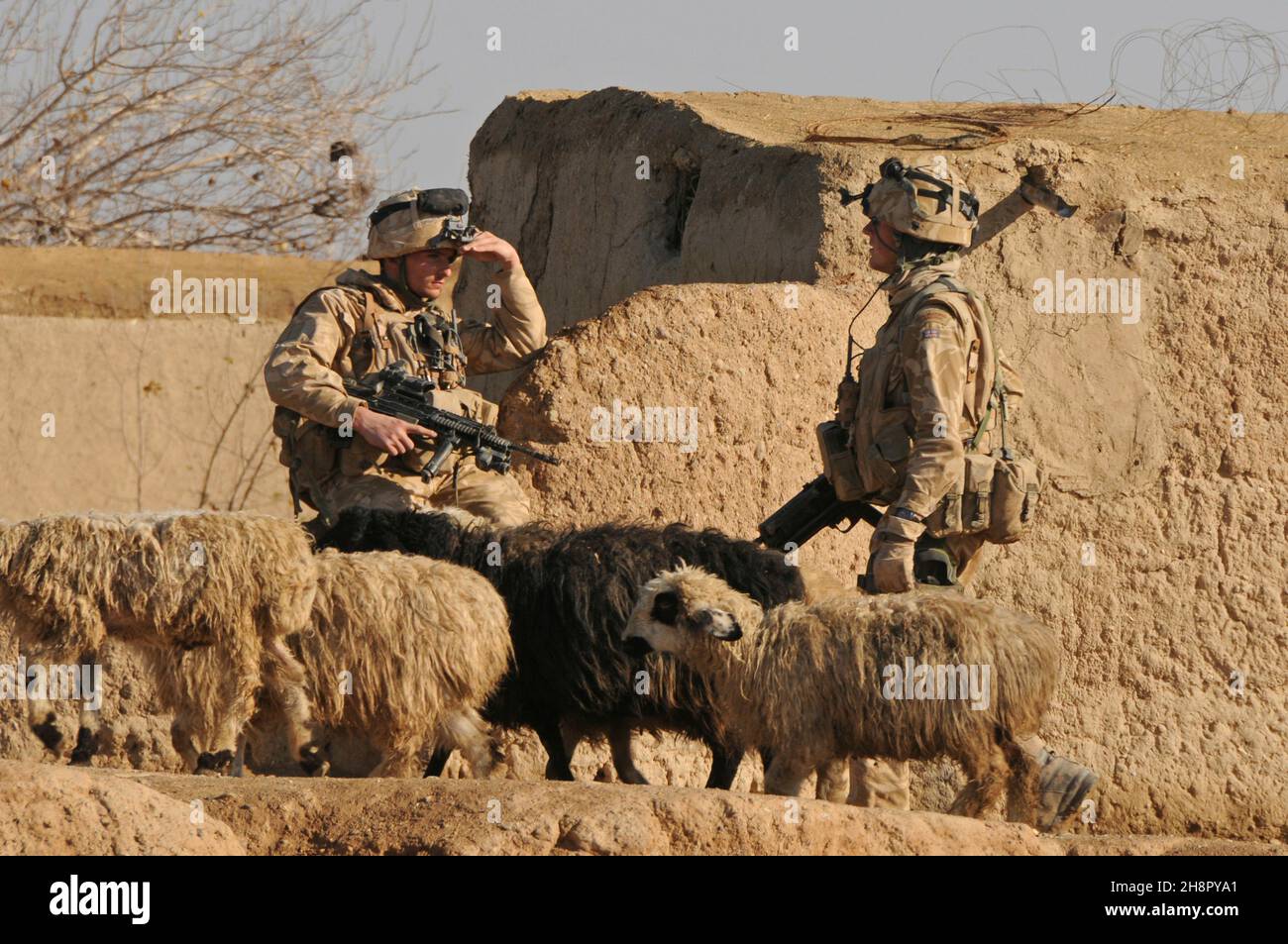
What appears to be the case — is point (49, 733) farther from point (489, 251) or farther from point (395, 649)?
point (489, 251)

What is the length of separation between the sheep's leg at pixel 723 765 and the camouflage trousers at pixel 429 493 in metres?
1.12

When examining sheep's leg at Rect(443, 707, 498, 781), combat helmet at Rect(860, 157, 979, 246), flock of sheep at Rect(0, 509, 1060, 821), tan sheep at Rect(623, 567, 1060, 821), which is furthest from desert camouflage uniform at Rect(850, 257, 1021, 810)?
sheep's leg at Rect(443, 707, 498, 781)

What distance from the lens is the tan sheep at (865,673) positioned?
21.3 feet

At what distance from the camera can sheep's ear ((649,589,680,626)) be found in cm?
677

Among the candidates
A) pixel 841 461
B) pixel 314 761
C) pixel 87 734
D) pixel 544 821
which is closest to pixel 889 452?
pixel 841 461

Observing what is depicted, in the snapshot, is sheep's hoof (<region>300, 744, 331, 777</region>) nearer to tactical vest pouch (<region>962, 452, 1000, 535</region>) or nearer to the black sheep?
the black sheep

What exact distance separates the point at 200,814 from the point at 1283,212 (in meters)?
5.94

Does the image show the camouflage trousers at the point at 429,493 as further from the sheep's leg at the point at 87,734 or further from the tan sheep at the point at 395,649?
the sheep's leg at the point at 87,734

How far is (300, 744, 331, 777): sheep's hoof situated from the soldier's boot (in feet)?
7.71

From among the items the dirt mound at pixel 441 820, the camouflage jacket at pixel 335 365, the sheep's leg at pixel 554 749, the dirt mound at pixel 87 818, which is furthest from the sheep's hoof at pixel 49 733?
the dirt mound at pixel 87 818

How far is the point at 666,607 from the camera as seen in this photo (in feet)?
22.2

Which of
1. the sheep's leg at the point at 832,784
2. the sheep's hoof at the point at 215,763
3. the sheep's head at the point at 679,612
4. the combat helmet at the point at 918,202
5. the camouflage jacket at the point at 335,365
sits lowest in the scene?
the sheep's leg at the point at 832,784

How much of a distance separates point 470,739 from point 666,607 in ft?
2.75

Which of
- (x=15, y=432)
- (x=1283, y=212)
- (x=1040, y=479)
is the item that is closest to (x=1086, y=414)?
(x=1040, y=479)
